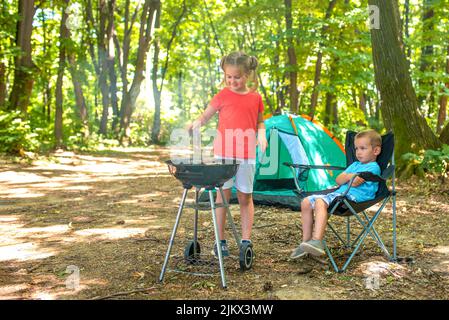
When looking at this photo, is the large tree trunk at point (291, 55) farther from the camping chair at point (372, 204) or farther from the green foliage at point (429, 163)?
the camping chair at point (372, 204)

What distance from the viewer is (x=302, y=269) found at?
11.3 ft

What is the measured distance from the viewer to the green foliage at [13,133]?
9759 mm

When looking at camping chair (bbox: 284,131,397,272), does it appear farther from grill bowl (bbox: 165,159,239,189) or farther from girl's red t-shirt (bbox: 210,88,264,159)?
grill bowl (bbox: 165,159,239,189)

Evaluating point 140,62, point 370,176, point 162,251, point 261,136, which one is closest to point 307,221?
point 370,176

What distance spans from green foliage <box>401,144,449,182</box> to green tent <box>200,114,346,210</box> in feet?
3.82

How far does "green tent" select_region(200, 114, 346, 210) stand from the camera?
6234 millimetres

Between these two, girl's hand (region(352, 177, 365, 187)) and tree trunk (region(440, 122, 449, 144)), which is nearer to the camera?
girl's hand (region(352, 177, 365, 187))

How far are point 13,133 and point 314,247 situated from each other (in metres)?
8.22

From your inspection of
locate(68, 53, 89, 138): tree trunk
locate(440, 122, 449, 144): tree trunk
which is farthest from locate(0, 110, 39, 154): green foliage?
locate(440, 122, 449, 144): tree trunk

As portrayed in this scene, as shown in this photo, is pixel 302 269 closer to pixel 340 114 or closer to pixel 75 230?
pixel 75 230

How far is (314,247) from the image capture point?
3.41 metres

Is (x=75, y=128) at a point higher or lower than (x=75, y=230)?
higher
